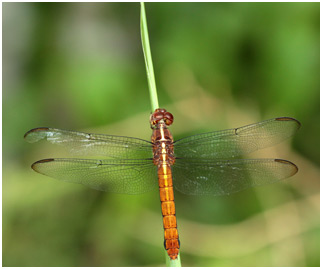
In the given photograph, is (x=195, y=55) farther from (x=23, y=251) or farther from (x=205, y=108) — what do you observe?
(x=23, y=251)

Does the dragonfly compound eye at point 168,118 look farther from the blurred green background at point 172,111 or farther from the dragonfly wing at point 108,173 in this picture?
the blurred green background at point 172,111

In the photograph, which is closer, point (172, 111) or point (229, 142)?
point (229, 142)

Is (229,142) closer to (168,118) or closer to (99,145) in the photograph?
(168,118)

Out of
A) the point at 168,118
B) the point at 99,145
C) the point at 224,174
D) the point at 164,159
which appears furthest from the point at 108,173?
the point at 224,174

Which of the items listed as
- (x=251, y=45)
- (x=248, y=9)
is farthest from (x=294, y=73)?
(x=248, y=9)

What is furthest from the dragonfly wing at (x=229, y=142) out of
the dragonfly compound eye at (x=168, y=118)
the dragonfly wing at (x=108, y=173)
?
the dragonfly wing at (x=108, y=173)

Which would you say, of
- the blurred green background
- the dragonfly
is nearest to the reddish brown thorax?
the dragonfly

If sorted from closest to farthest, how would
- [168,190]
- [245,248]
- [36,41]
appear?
1. [168,190]
2. [245,248]
3. [36,41]
